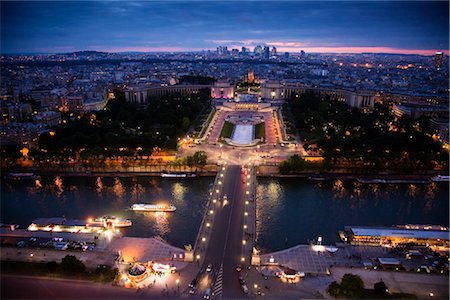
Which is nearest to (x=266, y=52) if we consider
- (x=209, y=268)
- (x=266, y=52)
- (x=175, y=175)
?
(x=266, y=52)

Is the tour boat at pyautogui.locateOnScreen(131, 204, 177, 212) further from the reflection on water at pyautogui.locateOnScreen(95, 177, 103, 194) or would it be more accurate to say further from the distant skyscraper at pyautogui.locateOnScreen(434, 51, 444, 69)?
the distant skyscraper at pyautogui.locateOnScreen(434, 51, 444, 69)

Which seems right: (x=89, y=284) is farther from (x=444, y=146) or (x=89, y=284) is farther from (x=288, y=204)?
(x=444, y=146)

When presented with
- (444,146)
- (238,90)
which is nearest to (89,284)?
(444,146)

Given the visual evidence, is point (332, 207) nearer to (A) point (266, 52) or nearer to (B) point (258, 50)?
(A) point (266, 52)

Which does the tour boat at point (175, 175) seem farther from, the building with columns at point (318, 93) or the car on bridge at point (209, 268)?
the building with columns at point (318, 93)

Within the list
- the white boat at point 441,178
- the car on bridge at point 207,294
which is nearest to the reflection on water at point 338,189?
the white boat at point 441,178

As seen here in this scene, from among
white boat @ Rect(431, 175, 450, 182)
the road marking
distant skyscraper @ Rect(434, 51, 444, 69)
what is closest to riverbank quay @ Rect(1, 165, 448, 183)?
white boat @ Rect(431, 175, 450, 182)

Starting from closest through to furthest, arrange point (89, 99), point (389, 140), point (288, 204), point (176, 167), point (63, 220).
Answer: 1. point (63, 220)
2. point (288, 204)
3. point (176, 167)
4. point (389, 140)
5. point (89, 99)
